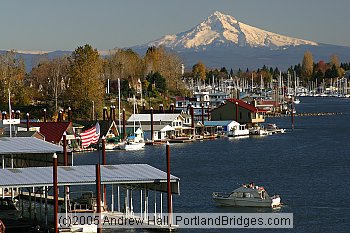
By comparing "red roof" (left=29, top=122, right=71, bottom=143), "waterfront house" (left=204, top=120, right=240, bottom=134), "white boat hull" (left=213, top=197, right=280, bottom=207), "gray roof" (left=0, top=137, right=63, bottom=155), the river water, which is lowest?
the river water

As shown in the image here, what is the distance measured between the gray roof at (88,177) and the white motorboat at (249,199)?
608cm

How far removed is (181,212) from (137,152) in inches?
1078

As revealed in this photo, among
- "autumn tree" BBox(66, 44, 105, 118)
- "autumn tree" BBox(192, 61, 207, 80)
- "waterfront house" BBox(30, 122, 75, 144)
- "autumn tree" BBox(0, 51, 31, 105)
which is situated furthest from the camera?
"autumn tree" BBox(192, 61, 207, 80)

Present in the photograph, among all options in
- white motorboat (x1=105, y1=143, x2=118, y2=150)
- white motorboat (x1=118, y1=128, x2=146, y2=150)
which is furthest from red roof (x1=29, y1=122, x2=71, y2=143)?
white motorboat (x1=118, y1=128, x2=146, y2=150)

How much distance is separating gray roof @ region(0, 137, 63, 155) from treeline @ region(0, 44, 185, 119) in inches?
1213

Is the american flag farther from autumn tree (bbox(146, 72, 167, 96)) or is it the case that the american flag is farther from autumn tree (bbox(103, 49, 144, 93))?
autumn tree (bbox(103, 49, 144, 93))

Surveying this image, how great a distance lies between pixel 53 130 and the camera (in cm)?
5619

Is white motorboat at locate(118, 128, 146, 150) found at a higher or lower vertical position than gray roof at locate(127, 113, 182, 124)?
lower

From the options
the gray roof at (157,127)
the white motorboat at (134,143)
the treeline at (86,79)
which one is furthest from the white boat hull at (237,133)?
the treeline at (86,79)

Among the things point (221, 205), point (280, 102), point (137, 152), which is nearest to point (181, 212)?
point (221, 205)

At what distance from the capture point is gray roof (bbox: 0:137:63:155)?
32.5m

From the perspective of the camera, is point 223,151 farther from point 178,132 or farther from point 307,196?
point 307,196

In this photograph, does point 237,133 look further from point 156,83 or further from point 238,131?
point 156,83

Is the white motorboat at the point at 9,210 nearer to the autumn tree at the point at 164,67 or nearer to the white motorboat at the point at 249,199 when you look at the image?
the white motorboat at the point at 249,199
